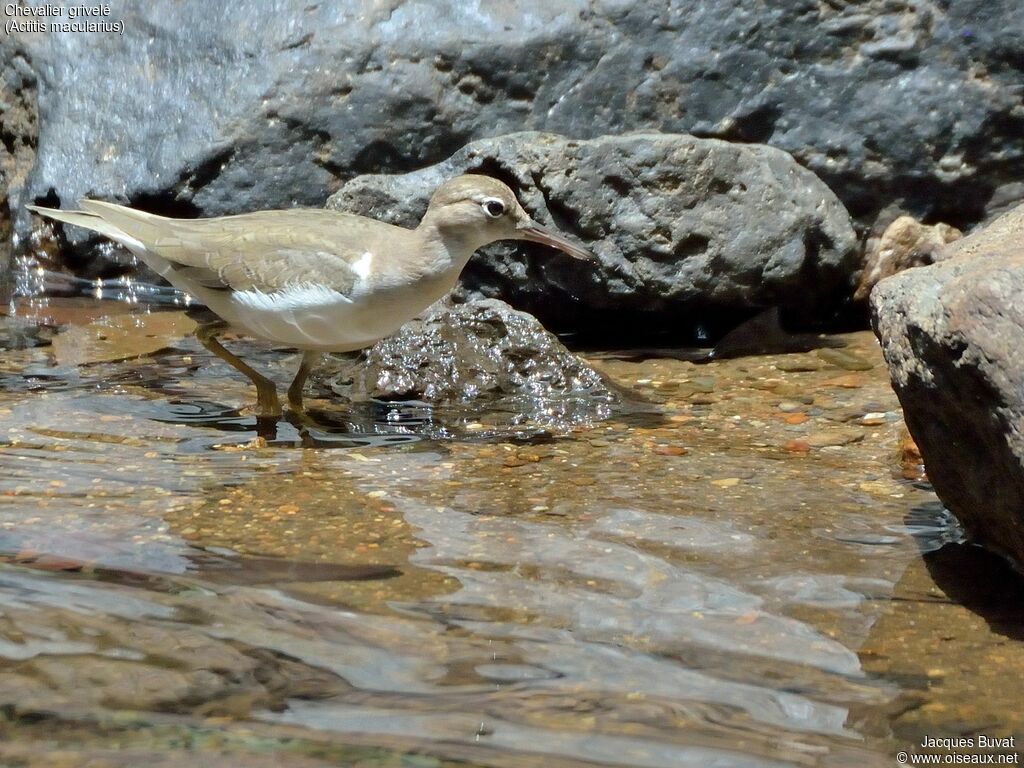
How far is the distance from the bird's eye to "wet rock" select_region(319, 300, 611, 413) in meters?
0.66

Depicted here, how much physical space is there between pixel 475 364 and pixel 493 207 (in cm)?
82

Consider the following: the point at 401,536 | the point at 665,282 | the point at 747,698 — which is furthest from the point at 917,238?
the point at 747,698

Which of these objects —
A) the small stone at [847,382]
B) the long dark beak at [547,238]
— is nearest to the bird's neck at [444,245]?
the long dark beak at [547,238]

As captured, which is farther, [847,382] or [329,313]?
[847,382]

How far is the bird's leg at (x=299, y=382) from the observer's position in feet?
20.1

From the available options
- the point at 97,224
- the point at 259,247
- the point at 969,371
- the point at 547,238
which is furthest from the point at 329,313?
the point at 969,371

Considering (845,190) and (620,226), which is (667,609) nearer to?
(620,226)

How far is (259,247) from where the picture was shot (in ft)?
19.5

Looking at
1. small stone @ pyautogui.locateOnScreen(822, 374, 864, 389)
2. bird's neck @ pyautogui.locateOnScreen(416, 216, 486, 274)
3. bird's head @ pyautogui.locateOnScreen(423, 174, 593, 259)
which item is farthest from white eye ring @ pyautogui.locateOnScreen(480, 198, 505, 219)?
small stone @ pyautogui.locateOnScreen(822, 374, 864, 389)

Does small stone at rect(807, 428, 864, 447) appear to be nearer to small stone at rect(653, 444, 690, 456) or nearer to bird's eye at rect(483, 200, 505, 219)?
small stone at rect(653, 444, 690, 456)

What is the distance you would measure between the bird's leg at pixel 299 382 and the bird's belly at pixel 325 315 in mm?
231

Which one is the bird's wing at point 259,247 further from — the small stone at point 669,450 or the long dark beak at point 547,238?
the small stone at point 669,450

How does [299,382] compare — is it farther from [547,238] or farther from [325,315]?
[547,238]

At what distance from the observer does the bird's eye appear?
5978 millimetres
